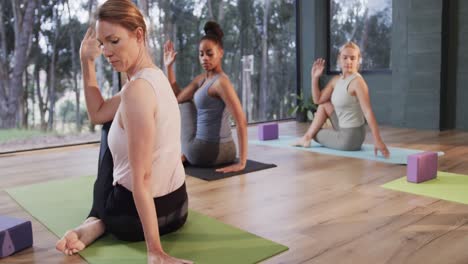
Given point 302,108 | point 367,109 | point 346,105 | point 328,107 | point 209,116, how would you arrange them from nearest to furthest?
point 209,116 → point 367,109 → point 346,105 → point 328,107 → point 302,108

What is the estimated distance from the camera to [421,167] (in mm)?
2453

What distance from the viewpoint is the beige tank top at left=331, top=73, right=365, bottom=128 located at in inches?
133

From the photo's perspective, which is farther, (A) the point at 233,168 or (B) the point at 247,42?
(B) the point at 247,42

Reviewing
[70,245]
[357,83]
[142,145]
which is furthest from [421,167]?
[70,245]

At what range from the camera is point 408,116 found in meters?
4.87

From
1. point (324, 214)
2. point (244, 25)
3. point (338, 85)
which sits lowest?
point (324, 214)

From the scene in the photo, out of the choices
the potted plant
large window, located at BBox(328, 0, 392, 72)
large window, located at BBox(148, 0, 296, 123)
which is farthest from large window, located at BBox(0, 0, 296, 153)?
large window, located at BBox(328, 0, 392, 72)

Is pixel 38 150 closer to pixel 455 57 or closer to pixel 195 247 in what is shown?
pixel 195 247

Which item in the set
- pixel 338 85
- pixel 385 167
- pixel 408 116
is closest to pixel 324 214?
pixel 385 167

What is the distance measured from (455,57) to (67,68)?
12.6 feet

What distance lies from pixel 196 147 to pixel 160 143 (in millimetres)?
1329

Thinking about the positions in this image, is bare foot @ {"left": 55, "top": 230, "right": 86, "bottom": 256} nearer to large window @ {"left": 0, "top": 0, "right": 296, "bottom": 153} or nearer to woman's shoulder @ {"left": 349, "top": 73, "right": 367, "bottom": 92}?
woman's shoulder @ {"left": 349, "top": 73, "right": 367, "bottom": 92}

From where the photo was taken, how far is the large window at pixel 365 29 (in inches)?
203

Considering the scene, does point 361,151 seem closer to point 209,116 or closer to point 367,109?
point 367,109
